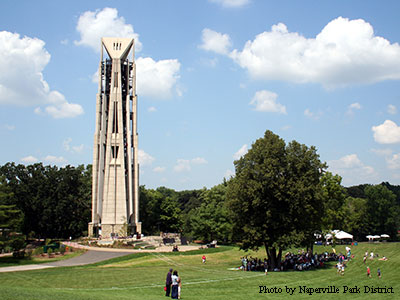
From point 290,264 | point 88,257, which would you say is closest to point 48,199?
point 88,257

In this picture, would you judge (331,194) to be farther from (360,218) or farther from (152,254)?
(360,218)

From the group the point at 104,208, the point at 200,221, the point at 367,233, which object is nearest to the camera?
the point at 200,221

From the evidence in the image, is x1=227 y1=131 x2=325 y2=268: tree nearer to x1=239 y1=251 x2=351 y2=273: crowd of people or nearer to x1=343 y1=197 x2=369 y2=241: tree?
x1=239 y1=251 x2=351 y2=273: crowd of people

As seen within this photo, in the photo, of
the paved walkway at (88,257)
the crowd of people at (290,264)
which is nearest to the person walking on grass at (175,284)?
the crowd of people at (290,264)

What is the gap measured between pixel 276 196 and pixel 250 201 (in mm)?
2674

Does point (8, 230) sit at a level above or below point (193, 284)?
above

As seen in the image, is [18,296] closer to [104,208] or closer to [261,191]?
[261,191]

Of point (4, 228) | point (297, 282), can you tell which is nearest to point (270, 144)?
point (297, 282)

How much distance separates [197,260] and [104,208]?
1141 inches

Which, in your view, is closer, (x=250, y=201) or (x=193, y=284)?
(x=193, y=284)

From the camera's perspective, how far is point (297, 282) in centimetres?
2581

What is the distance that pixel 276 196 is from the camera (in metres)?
33.7

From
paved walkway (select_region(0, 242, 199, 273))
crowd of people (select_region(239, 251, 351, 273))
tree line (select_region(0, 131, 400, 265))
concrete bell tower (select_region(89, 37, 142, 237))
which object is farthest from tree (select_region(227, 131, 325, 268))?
concrete bell tower (select_region(89, 37, 142, 237))

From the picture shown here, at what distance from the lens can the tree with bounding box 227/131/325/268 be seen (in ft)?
111
